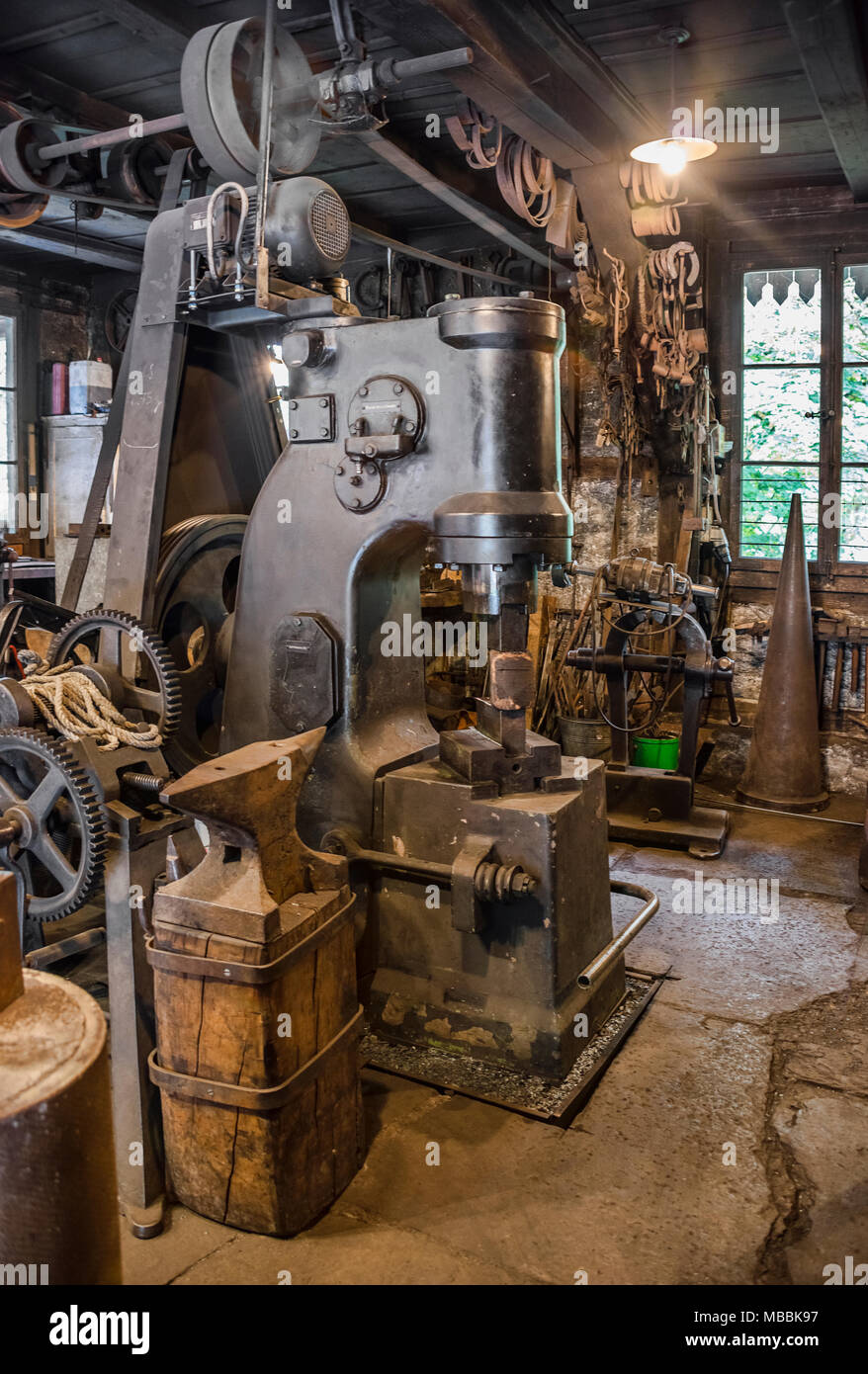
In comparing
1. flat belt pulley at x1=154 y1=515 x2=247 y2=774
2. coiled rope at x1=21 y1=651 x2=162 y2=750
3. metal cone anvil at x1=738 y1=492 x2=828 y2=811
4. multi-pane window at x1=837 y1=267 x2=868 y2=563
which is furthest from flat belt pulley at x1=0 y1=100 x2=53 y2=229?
multi-pane window at x1=837 y1=267 x2=868 y2=563

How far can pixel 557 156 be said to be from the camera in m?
4.28

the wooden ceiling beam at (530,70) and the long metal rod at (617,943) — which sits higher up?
the wooden ceiling beam at (530,70)

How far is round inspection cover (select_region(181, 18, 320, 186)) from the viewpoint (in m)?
3.05

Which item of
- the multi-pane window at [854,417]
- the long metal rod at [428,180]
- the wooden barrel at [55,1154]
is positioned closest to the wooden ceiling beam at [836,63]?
the multi-pane window at [854,417]

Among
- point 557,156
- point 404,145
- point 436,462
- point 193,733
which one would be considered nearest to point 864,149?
point 557,156

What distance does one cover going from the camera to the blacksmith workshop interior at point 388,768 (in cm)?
211

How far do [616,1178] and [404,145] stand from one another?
441cm

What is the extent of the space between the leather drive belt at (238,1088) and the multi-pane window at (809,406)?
4.97 metres

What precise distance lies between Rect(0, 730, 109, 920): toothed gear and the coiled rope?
11 cm

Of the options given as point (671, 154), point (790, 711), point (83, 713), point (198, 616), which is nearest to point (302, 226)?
point (198, 616)

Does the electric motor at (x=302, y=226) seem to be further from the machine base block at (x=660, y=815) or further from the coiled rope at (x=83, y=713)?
the machine base block at (x=660, y=815)

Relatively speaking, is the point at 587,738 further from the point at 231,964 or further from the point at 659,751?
the point at 231,964

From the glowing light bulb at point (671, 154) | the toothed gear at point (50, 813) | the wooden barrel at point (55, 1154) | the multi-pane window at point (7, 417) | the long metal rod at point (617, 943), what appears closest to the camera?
the wooden barrel at point (55, 1154)

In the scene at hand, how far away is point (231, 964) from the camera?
6.73 feet
